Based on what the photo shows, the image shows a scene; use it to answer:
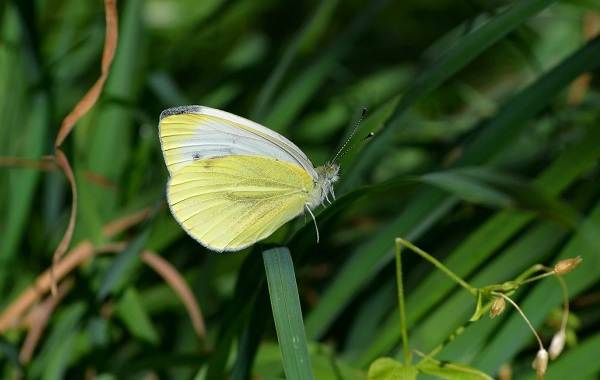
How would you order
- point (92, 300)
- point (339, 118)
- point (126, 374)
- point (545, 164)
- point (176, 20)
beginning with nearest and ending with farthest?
point (126, 374) → point (92, 300) → point (545, 164) → point (339, 118) → point (176, 20)

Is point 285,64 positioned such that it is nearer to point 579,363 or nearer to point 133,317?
point 133,317

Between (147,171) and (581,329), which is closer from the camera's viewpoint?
(581,329)

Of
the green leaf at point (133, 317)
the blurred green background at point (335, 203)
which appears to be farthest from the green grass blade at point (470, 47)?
the green leaf at point (133, 317)

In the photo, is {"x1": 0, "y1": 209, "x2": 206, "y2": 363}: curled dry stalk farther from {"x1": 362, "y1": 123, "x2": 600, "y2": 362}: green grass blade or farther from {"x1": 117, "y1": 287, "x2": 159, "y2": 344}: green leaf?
{"x1": 362, "y1": 123, "x2": 600, "y2": 362}: green grass blade

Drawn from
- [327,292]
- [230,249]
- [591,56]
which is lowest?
[327,292]

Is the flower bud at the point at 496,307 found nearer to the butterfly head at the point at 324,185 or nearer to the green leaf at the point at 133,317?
the butterfly head at the point at 324,185

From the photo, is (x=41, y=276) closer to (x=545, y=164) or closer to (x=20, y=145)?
(x=20, y=145)

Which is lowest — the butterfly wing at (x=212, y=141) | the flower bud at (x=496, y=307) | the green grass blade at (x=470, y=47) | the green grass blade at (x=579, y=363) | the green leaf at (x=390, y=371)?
the green grass blade at (x=579, y=363)

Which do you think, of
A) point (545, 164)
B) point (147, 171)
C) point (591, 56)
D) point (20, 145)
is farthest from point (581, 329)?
point (20, 145)
